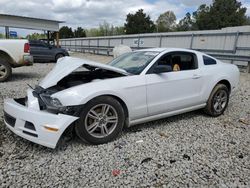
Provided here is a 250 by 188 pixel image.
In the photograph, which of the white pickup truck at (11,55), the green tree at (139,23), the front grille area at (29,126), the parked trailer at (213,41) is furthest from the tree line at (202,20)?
the front grille area at (29,126)

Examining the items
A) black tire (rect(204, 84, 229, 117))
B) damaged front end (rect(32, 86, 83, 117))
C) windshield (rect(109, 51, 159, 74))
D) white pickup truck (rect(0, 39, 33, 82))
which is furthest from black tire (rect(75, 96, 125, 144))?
white pickup truck (rect(0, 39, 33, 82))

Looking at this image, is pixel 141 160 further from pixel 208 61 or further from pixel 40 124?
pixel 208 61

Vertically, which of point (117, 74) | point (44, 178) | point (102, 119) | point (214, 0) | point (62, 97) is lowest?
point (44, 178)

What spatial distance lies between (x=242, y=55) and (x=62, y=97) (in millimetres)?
10264

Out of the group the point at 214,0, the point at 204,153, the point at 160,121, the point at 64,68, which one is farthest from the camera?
the point at 214,0

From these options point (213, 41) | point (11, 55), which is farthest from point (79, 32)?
point (11, 55)

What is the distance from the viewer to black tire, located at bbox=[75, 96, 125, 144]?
318 centimetres

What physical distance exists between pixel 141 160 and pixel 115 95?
3.26 feet

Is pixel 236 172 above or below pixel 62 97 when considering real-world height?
below

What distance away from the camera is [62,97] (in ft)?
10.2

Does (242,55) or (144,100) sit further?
(242,55)

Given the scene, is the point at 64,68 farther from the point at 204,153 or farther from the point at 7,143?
the point at 204,153

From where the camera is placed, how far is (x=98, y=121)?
3.34 meters

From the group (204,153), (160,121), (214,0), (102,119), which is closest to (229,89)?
(160,121)
